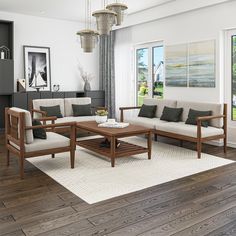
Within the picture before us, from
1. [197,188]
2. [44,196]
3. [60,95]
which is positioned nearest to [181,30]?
[60,95]

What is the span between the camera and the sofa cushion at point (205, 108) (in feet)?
17.7

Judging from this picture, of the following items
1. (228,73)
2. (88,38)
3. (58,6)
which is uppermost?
(58,6)

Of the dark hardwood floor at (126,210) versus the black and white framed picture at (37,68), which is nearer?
the dark hardwood floor at (126,210)

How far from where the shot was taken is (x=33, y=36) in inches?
302

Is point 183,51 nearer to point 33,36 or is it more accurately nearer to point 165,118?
point 165,118

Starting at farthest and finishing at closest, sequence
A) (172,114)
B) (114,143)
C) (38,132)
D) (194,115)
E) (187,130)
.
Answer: (172,114) → (194,115) → (187,130) → (114,143) → (38,132)

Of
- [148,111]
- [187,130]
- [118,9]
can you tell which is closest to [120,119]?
[148,111]

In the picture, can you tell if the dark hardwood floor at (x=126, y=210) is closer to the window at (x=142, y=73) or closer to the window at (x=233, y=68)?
the window at (x=233, y=68)

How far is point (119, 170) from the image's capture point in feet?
14.0

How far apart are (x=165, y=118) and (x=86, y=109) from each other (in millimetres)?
1886

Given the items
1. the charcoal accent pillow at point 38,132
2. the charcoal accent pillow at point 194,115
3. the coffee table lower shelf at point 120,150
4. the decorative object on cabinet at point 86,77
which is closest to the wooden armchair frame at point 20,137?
the charcoal accent pillow at point 38,132

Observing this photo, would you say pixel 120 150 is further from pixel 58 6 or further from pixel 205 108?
pixel 58 6

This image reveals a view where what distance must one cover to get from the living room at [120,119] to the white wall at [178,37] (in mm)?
25

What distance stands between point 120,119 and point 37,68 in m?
2.61
